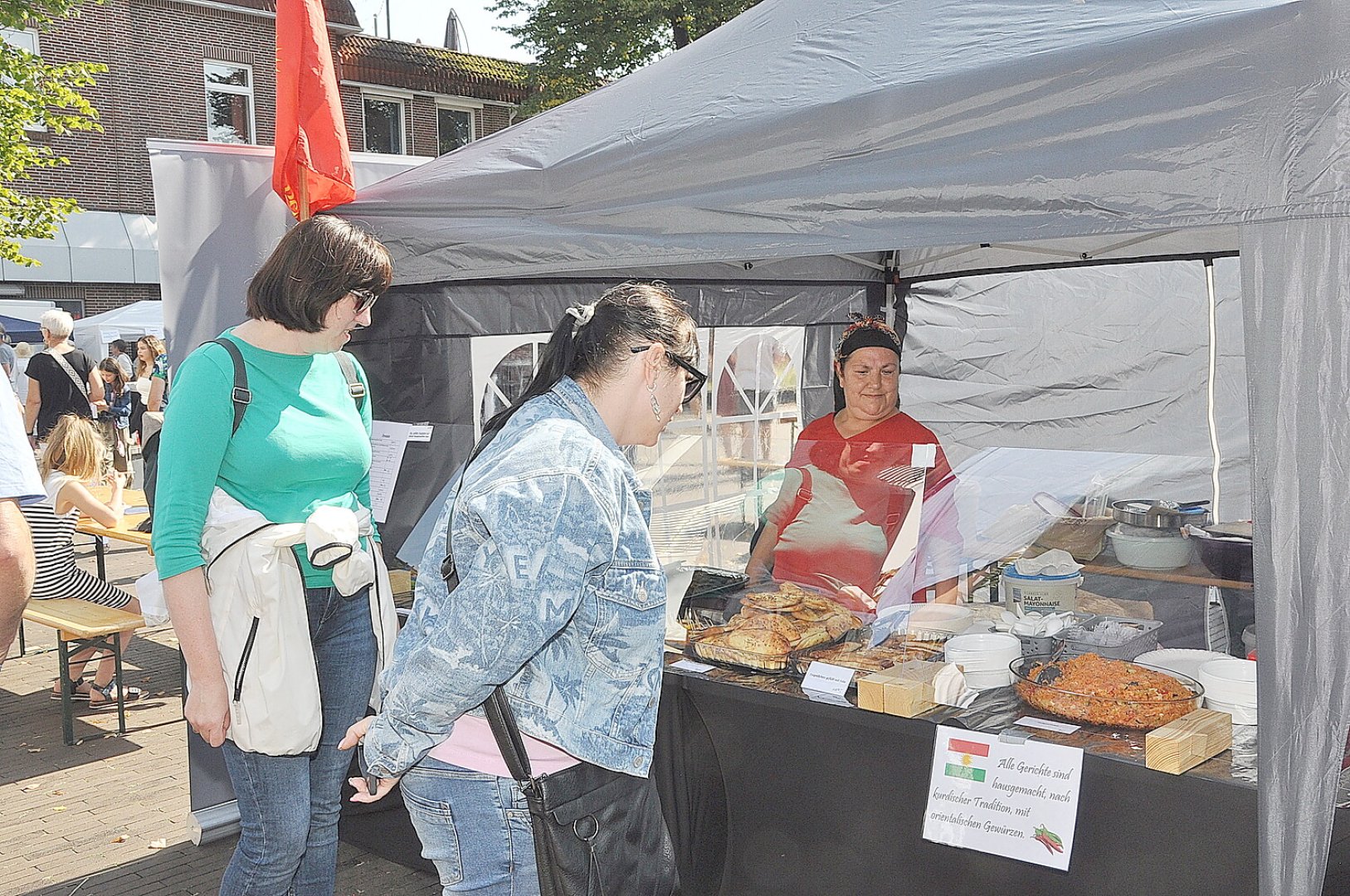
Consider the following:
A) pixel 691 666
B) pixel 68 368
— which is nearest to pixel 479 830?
pixel 691 666

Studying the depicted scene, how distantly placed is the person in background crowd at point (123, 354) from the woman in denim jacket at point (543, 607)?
1631 cm

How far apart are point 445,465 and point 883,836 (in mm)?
2214

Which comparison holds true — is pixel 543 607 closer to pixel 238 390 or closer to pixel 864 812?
pixel 238 390

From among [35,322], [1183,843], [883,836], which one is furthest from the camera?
[35,322]

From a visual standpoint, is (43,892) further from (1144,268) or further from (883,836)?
(1144,268)

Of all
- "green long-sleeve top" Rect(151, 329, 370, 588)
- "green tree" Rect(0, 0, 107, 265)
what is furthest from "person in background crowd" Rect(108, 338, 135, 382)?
"green long-sleeve top" Rect(151, 329, 370, 588)

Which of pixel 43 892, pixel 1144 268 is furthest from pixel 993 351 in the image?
pixel 43 892

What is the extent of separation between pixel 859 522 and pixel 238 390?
1707 mm

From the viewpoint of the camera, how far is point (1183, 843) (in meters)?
2.22

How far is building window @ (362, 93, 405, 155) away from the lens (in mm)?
23125

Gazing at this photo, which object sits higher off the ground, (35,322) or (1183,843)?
(35,322)

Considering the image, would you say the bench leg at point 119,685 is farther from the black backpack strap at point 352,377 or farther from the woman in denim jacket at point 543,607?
the woman in denim jacket at point 543,607

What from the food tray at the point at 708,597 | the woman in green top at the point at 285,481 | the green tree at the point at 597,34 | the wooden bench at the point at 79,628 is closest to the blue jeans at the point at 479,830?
the woman in green top at the point at 285,481

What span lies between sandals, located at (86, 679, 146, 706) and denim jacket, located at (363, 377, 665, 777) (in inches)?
174
